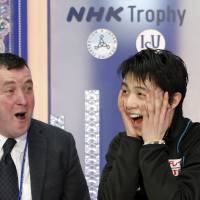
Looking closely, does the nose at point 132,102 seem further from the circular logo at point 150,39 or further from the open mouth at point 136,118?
the circular logo at point 150,39

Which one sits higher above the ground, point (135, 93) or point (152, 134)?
point (135, 93)

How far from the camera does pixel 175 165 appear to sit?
3.92ft

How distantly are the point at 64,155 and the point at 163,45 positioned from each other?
1.05 m

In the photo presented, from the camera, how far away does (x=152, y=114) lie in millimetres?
1212

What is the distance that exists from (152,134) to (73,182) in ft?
2.23

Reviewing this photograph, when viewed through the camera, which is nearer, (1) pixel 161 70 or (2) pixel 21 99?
(1) pixel 161 70

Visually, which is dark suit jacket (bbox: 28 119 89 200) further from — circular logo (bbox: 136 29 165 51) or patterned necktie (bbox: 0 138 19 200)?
circular logo (bbox: 136 29 165 51)

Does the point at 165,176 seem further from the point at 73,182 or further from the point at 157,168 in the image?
the point at 73,182

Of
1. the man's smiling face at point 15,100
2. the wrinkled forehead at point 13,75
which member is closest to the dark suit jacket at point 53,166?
the man's smiling face at point 15,100

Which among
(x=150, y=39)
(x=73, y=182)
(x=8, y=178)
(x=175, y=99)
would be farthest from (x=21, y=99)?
(x=150, y=39)

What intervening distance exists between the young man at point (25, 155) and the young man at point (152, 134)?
48cm

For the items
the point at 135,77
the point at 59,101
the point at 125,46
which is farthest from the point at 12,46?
the point at 135,77

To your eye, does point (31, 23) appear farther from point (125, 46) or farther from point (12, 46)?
point (125, 46)

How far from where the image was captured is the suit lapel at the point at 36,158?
1.67 metres
